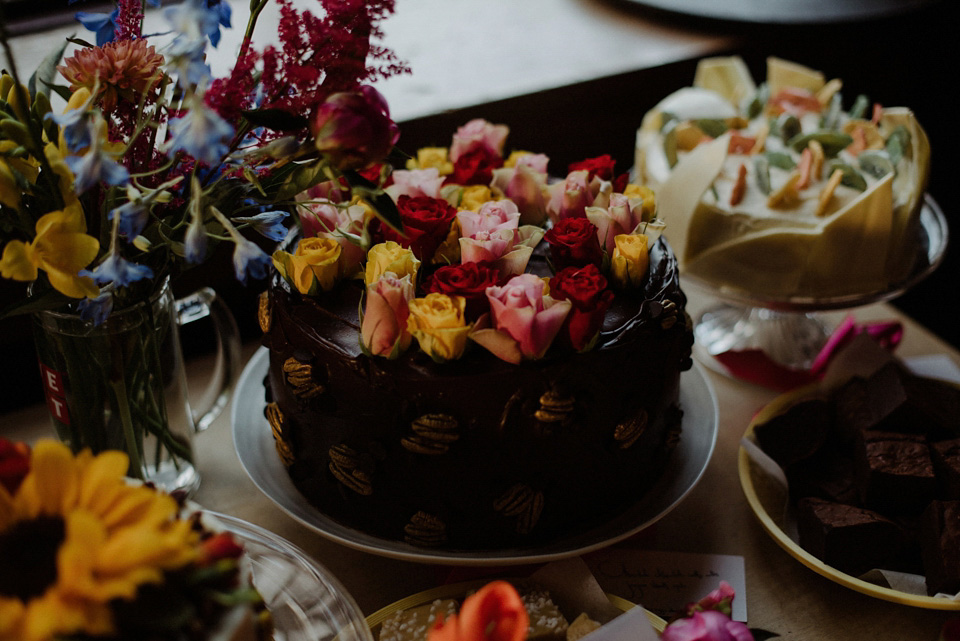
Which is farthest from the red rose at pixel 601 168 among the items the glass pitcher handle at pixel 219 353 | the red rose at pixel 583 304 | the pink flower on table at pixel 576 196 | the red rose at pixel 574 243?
the glass pitcher handle at pixel 219 353

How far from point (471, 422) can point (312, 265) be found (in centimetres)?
22

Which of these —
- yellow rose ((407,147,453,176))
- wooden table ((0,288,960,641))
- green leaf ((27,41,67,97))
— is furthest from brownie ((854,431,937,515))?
green leaf ((27,41,67,97))

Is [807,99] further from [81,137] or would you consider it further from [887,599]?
[81,137]

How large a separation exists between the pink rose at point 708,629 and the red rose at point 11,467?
0.48 m

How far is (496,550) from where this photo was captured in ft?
2.59

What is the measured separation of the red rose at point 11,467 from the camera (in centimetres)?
50

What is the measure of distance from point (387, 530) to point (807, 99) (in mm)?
962

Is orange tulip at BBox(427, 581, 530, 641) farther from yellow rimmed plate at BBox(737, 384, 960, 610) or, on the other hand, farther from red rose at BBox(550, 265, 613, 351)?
yellow rimmed plate at BBox(737, 384, 960, 610)

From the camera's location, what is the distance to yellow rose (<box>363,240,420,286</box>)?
0.75 metres

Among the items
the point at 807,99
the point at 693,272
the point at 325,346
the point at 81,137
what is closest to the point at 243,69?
the point at 81,137

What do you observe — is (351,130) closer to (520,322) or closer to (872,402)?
(520,322)

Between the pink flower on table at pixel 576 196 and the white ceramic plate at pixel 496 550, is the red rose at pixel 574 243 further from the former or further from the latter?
the white ceramic plate at pixel 496 550

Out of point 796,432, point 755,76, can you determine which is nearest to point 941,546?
point 796,432

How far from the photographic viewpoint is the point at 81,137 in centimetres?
55
